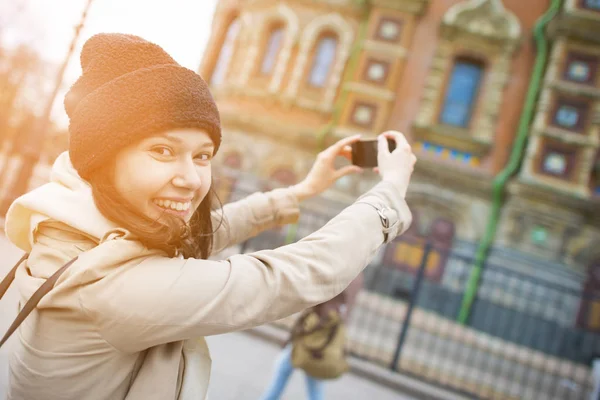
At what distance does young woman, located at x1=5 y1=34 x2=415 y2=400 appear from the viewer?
0.77m

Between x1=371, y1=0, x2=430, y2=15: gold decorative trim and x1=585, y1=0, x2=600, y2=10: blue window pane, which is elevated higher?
x1=585, y1=0, x2=600, y2=10: blue window pane

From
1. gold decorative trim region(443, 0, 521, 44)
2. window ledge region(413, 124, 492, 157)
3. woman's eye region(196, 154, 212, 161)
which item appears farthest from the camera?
gold decorative trim region(443, 0, 521, 44)

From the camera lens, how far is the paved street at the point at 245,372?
3.52 metres

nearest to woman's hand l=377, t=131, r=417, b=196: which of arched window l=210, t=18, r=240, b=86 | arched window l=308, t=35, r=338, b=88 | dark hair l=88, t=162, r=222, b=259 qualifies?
dark hair l=88, t=162, r=222, b=259

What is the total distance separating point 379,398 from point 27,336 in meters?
4.34

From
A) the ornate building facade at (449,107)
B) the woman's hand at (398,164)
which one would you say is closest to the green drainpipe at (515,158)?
the ornate building facade at (449,107)

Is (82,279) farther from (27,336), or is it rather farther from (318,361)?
(318,361)

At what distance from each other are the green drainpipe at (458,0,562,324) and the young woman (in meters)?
8.95

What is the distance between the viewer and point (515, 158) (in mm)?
9336

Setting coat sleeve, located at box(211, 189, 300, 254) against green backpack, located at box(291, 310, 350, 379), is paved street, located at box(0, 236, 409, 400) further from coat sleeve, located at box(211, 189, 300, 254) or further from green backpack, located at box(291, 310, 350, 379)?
coat sleeve, located at box(211, 189, 300, 254)

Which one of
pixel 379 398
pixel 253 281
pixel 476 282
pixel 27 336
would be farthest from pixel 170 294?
pixel 476 282

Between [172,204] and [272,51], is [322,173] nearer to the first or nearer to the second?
[172,204]

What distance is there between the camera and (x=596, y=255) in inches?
348

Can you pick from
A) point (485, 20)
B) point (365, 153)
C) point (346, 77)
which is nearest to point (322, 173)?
point (365, 153)
